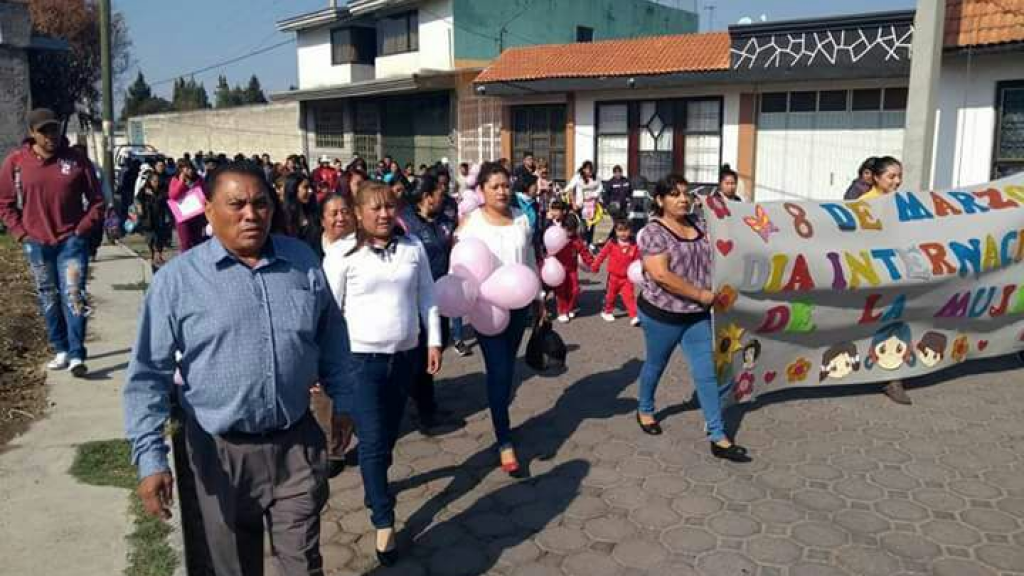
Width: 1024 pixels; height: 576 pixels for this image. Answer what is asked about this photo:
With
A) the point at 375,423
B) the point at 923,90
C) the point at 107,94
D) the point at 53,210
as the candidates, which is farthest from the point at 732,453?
the point at 107,94

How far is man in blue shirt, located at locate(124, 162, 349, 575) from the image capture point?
107 inches

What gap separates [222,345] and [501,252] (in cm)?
241

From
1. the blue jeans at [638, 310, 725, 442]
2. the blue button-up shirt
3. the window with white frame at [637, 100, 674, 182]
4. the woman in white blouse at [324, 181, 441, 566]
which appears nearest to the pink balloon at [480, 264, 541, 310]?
the woman in white blouse at [324, 181, 441, 566]

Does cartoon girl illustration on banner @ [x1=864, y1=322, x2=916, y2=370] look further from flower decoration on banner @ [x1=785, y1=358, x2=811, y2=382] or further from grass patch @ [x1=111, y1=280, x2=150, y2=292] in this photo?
grass patch @ [x1=111, y1=280, x2=150, y2=292]

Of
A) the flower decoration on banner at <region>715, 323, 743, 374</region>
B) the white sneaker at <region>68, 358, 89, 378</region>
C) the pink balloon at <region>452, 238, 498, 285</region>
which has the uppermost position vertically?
the pink balloon at <region>452, 238, 498, 285</region>

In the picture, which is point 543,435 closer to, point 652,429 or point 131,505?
point 652,429

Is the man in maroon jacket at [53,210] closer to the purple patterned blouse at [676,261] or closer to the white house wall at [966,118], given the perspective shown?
the purple patterned blouse at [676,261]

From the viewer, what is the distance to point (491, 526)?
4410 mm

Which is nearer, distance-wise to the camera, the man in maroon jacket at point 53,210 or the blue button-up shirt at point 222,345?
the blue button-up shirt at point 222,345

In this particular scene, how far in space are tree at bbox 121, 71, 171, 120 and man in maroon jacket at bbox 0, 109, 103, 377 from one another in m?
74.4

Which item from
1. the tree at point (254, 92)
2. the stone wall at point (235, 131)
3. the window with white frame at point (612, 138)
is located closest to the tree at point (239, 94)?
the tree at point (254, 92)

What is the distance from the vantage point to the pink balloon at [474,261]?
4816 mm

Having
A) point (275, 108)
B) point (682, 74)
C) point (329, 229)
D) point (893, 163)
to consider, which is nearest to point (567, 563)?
point (329, 229)

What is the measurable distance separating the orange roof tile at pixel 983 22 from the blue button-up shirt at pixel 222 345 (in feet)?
41.2
